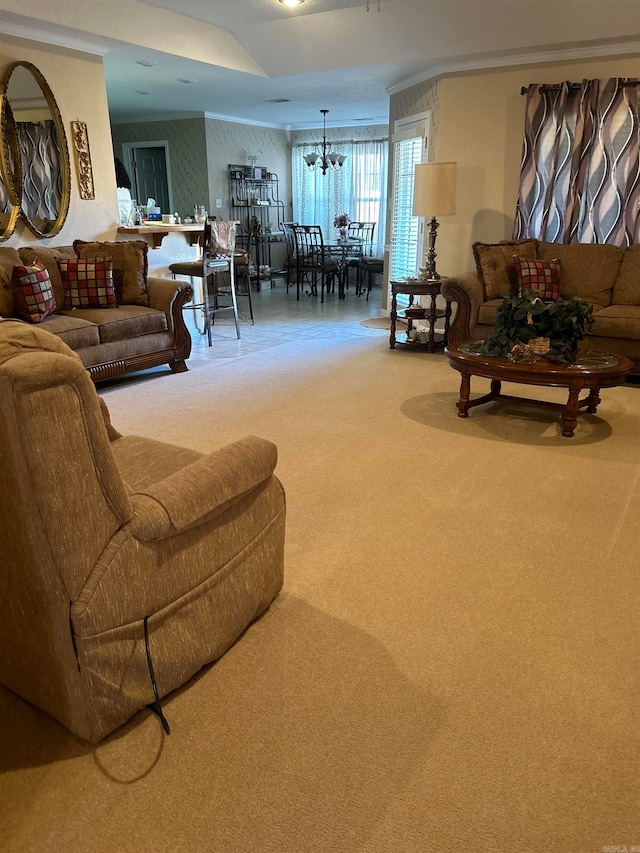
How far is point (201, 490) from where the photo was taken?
1606 millimetres

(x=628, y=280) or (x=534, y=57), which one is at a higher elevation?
(x=534, y=57)

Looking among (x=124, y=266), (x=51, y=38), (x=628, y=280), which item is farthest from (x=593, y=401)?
(x=51, y=38)

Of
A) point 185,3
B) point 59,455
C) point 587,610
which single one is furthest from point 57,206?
point 587,610

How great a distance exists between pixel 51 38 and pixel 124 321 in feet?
7.74

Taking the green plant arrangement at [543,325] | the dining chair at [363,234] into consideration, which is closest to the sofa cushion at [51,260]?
the green plant arrangement at [543,325]

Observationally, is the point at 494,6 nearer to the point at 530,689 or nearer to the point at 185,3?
the point at 185,3

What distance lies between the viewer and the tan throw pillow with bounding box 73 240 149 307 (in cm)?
499

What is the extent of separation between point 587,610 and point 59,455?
1.74 meters

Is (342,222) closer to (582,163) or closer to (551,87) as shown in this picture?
(551,87)

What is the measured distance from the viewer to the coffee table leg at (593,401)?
389cm

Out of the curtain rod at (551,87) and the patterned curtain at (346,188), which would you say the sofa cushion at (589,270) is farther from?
the patterned curtain at (346,188)

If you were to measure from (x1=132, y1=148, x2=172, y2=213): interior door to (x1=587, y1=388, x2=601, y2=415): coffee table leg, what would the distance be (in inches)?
319

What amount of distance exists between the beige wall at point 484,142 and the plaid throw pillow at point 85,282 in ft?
11.3

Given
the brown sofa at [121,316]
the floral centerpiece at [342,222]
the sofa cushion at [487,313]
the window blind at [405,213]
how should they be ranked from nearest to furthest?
the brown sofa at [121,316], the sofa cushion at [487,313], the window blind at [405,213], the floral centerpiece at [342,222]
